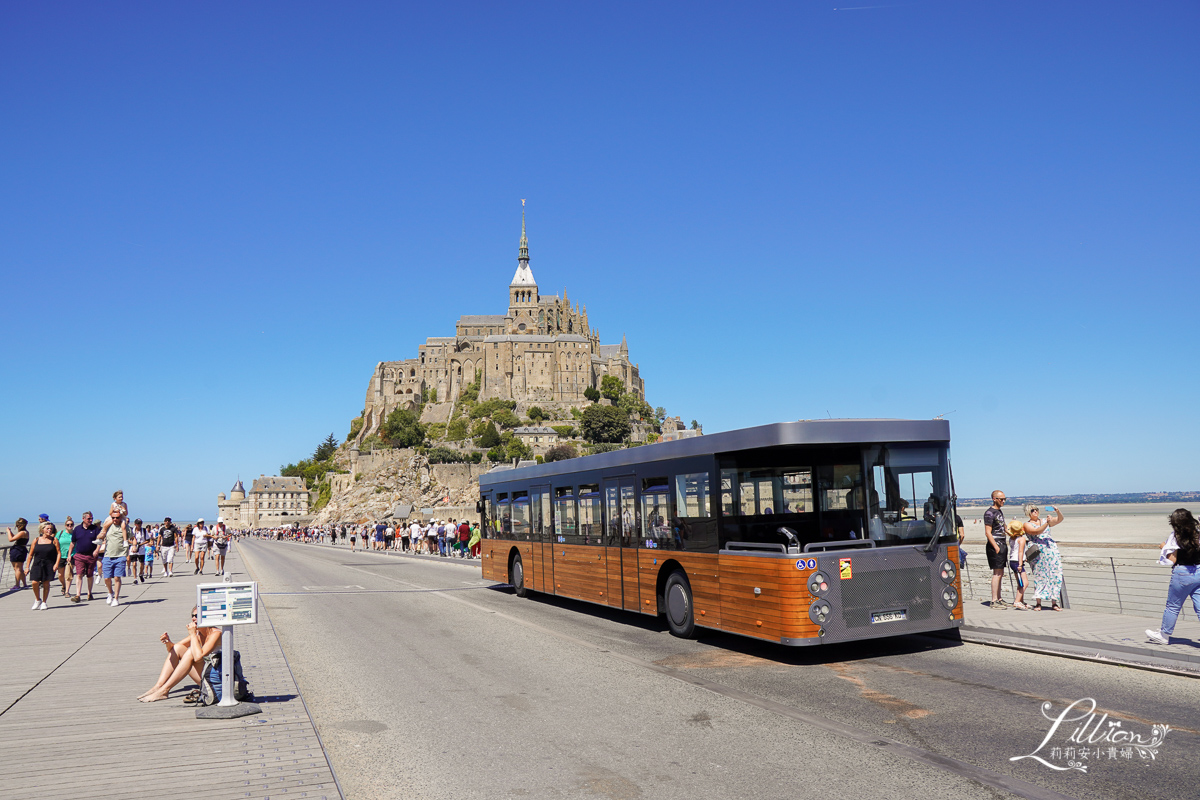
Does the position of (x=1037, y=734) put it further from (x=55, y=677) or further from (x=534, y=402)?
(x=534, y=402)

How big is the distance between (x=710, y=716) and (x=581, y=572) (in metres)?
7.91

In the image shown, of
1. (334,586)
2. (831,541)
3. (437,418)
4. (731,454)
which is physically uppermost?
(437,418)

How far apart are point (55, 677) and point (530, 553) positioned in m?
9.67

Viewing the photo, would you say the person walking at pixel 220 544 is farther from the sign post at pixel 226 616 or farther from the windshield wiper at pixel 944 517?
the windshield wiper at pixel 944 517

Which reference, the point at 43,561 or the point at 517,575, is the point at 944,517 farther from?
the point at 43,561

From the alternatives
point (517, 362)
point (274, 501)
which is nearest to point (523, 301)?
point (517, 362)

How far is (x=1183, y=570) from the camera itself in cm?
976

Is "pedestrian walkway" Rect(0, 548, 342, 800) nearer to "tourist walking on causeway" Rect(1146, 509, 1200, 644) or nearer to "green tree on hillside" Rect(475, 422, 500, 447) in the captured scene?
"tourist walking on causeway" Rect(1146, 509, 1200, 644)

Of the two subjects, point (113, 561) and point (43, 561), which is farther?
point (113, 561)

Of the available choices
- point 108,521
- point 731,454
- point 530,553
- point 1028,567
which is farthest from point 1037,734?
point 108,521

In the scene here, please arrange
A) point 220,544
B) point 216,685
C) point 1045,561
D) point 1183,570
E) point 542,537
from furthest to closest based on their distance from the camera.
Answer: point 220,544, point 542,537, point 1045,561, point 1183,570, point 216,685

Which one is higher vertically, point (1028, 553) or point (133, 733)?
point (1028, 553)

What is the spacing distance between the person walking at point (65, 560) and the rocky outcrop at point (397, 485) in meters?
97.5

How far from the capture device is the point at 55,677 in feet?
31.7
